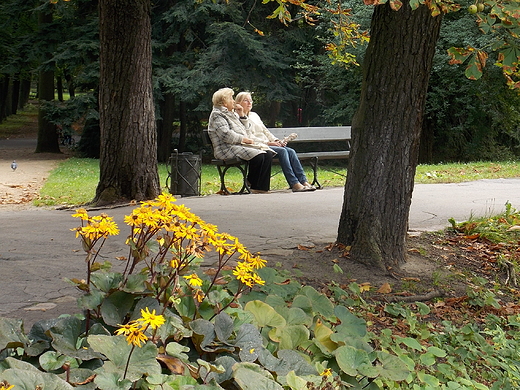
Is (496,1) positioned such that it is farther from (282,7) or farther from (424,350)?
(282,7)

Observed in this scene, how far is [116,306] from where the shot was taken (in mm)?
2664

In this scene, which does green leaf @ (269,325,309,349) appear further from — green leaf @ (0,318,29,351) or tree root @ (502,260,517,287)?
tree root @ (502,260,517,287)

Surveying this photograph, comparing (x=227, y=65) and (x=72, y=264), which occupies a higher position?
(x=227, y=65)

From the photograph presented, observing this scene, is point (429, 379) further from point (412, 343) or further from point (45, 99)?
point (45, 99)

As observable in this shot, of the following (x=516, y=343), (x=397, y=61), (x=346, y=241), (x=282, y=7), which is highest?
→ (x=282, y=7)

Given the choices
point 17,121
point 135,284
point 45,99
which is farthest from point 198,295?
point 17,121

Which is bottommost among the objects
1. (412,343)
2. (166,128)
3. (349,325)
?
(412,343)

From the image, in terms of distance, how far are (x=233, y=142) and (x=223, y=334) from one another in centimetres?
704

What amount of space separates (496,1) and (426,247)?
98.0 inches

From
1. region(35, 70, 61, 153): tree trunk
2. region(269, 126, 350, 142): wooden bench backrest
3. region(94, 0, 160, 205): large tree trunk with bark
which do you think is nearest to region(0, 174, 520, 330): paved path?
region(94, 0, 160, 205): large tree trunk with bark

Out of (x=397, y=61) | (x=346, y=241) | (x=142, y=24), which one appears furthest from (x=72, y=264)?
(x=142, y=24)

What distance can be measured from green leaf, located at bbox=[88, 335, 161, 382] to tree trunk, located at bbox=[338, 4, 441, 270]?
2.95 meters

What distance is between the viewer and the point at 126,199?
8.45 meters

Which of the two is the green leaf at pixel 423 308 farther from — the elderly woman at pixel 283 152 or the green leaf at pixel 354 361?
the elderly woman at pixel 283 152
